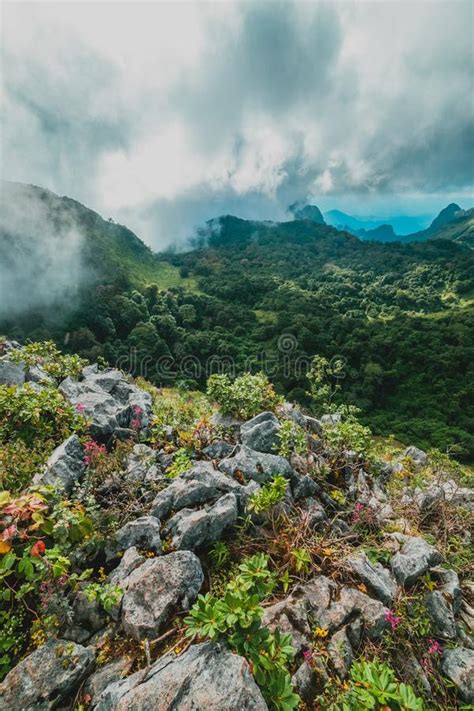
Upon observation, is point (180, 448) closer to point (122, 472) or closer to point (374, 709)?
point (122, 472)

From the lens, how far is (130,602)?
164 inches

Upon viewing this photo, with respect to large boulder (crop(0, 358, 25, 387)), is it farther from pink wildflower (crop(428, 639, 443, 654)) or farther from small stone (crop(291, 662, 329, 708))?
pink wildflower (crop(428, 639, 443, 654))

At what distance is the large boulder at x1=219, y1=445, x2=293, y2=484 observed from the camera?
6492mm

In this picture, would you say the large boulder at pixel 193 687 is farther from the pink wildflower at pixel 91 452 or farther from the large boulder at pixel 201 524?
the pink wildflower at pixel 91 452

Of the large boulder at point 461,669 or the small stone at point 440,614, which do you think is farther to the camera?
the small stone at point 440,614

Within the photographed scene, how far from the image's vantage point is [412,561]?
5.29 m

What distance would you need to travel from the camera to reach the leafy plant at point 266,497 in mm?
5465

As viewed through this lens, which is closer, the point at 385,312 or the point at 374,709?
the point at 374,709

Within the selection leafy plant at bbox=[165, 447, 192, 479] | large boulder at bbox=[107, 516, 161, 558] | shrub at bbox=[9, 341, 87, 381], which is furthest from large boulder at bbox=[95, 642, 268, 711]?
shrub at bbox=[9, 341, 87, 381]

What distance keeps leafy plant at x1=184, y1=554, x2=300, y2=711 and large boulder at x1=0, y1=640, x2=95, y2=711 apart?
154 cm

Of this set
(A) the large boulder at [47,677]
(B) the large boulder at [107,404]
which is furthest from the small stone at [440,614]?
(B) the large boulder at [107,404]

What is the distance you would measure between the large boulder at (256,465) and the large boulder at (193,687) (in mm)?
3134

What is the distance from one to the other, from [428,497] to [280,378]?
71848mm

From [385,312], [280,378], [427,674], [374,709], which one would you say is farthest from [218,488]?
[385,312]
